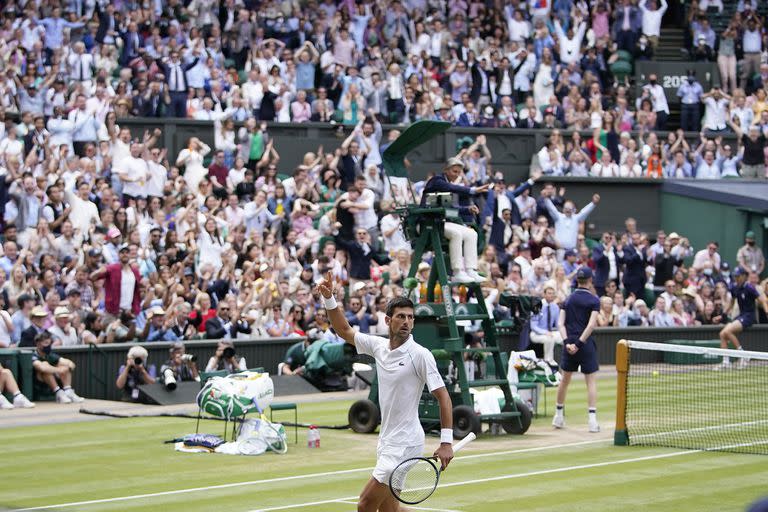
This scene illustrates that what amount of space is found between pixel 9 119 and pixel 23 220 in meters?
2.38

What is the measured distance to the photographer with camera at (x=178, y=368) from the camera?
20.4 meters

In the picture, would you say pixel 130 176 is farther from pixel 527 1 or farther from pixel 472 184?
pixel 527 1

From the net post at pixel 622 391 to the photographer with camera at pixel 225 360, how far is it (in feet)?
22.1

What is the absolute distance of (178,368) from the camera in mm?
21031

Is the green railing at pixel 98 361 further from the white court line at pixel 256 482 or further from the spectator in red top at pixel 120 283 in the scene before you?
the white court line at pixel 256 482

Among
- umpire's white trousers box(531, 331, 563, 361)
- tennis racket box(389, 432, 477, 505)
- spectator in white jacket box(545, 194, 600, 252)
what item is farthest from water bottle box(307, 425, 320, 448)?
spectator in white jacket box(545, 194, 600, 252)

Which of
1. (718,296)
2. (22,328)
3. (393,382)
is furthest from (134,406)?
(718,296)

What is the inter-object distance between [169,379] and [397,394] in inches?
443

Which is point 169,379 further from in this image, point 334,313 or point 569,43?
point 569,43

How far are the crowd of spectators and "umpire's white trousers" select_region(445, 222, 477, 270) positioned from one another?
0.36 m

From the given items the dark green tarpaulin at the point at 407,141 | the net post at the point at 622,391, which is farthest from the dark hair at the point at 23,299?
the net post at the point at 622,391

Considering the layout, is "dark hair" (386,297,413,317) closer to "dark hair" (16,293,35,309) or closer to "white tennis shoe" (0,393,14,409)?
"white tennis shoe" (0,393,14,409)

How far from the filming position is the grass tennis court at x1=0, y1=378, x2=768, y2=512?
12.5 metres

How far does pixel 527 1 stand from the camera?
120 feet
